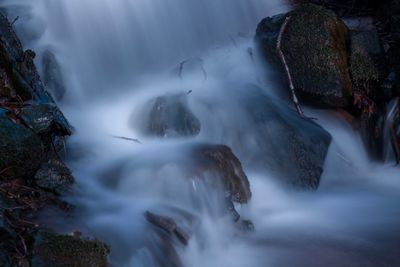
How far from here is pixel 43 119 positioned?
442 cm

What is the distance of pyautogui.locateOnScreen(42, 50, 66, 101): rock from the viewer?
22.1 feet

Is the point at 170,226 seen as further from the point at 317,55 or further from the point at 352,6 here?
the point at 352,6

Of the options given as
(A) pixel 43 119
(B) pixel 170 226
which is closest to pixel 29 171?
(A) pixel 43 119

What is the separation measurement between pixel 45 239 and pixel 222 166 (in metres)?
2.25

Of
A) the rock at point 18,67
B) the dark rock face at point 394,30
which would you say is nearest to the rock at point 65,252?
the rock at point 18,67

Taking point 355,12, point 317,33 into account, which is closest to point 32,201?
point 317,33

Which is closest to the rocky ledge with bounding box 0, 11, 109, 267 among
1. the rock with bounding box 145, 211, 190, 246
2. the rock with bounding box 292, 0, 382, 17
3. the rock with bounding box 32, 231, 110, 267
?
the rock with bounding box 32, 231, 110, 267

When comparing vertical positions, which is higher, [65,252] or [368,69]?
[65,252]

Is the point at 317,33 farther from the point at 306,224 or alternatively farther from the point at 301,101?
Answer: the point at 306,224

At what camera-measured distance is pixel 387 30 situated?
769 centimetres

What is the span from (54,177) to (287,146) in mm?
2829

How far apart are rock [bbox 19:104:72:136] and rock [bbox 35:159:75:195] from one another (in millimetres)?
284

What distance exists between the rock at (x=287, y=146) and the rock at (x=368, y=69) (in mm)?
1036

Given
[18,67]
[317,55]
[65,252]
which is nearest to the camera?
[65,252]
